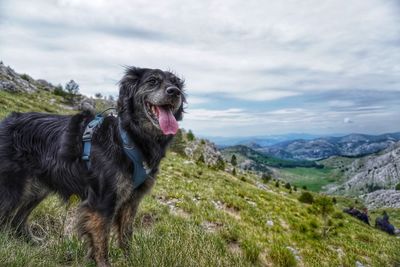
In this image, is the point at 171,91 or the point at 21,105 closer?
the point at 171,91

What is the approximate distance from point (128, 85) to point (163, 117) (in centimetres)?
83

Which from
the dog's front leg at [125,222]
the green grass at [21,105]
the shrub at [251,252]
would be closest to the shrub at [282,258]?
the shrub at [251,252]

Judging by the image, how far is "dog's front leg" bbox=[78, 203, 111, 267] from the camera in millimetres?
4844

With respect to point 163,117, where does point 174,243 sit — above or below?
below

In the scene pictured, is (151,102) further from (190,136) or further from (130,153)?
(190,136)

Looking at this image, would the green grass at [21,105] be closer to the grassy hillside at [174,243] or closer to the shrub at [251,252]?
the grassy hillside at [174,243]

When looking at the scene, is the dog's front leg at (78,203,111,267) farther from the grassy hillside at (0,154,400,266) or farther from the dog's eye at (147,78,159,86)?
the dog's eye at (147,78,159,86)

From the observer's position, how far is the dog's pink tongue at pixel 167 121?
4961 mm

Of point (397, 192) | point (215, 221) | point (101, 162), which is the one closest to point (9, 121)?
point (101, 162)

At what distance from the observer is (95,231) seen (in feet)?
15.9

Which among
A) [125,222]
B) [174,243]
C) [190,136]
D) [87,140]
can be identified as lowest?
[174,243]

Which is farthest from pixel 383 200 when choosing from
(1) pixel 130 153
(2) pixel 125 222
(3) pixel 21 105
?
(1) pixel 130 153

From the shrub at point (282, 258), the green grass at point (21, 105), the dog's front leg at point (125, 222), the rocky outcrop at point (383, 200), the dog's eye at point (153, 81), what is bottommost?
the rocky outcrop at point (383, 200)

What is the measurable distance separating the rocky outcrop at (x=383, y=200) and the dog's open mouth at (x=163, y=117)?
579 ft
